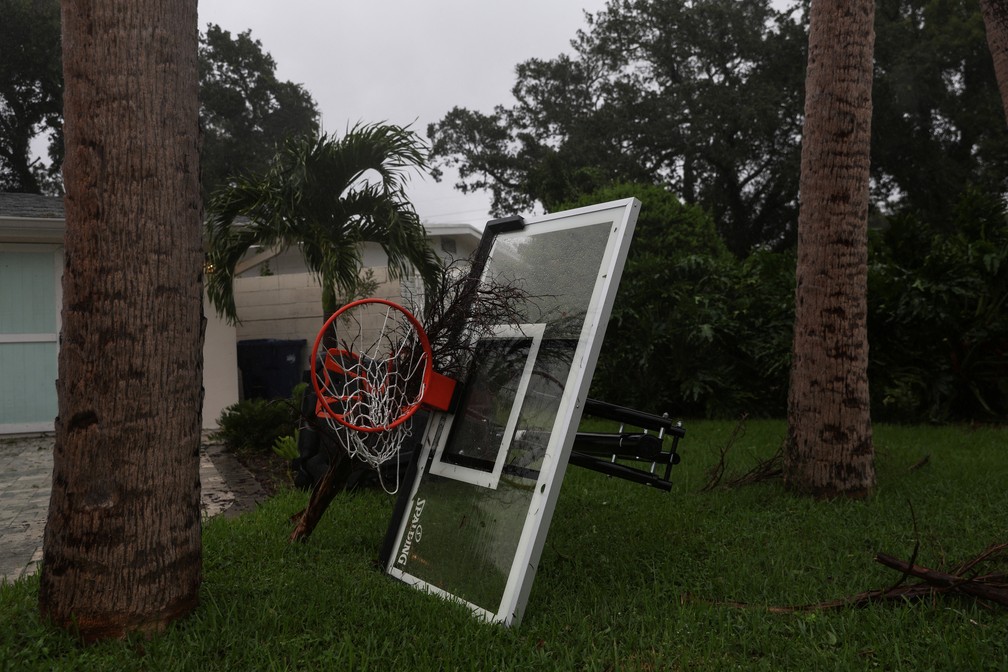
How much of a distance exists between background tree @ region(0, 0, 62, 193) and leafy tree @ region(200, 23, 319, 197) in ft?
15.8

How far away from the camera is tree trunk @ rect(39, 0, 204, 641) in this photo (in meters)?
2.78

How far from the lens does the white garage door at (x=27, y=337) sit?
30.3 ft

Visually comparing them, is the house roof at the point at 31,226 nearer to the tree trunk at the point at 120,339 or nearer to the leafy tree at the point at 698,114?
the tree trunk at the point at 120,339

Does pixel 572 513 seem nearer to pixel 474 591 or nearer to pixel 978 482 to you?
pixel 474 591

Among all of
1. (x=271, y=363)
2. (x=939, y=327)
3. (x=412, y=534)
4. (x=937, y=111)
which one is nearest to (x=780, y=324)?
(x=939, y=327)

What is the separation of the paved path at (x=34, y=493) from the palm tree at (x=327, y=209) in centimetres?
232

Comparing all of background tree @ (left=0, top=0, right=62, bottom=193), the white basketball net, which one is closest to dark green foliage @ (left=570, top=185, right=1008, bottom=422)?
the white basketball net

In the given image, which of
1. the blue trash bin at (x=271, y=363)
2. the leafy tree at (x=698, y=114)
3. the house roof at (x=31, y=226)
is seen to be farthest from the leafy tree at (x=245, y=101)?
the house roof at (x=31, y=226)

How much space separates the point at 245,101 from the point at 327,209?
22.7 metres

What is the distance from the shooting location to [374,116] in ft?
30.0

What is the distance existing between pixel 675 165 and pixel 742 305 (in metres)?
18.0

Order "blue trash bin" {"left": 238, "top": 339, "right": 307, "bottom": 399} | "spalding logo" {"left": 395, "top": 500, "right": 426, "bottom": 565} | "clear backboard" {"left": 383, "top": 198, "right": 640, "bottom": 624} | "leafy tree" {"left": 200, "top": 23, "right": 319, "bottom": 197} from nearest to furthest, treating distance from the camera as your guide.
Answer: "clear backboard" {"left": 383, "top": 198, "right": 640, "bottom": 624}
"spalding logo" {"left": 395, "top": 500, "right": 426, "bottom": 565}
"blue trash bin" {"left": 238, "top": 339, "right": 307, "bottom": 399}
"leafy tree" {"left": 200, "top": 23, "right": 319, "bottom": 197}

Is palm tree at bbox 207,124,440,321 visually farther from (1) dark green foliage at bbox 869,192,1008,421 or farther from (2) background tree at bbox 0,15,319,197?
(2) background tree at bbox 0,15,319,197

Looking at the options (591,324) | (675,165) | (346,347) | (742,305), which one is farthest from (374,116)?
(675,165)
